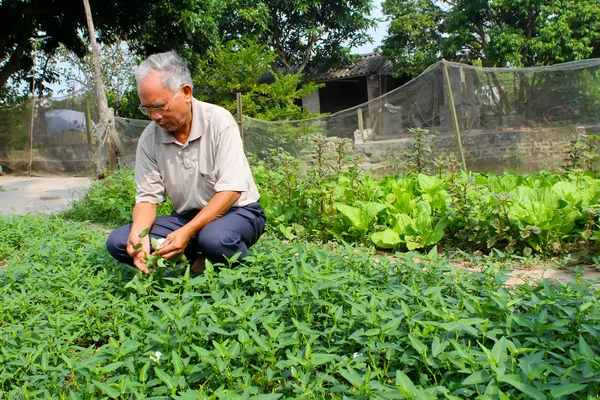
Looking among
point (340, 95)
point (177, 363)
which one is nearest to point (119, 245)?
point (177, 363)

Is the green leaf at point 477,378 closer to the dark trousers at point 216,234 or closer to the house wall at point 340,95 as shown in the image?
the dark trousers at point 216,234

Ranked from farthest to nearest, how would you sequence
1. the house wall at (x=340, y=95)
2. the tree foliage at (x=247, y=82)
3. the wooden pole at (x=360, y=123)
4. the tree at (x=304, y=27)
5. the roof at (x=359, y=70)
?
the house wall at (x=340, y=95), the roof at (x=359, y=70), the tree at (x=304, y=27), the tree foliage at (x=247, y=82), the wooden pole at (x=360, y=123)

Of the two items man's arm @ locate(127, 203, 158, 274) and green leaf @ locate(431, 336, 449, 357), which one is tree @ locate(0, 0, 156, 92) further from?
green leaf @ locate(431, 336, 449, 357)

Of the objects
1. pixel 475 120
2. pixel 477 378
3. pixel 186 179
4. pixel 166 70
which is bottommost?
pixel 477 378

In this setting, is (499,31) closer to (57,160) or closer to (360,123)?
(360,123)

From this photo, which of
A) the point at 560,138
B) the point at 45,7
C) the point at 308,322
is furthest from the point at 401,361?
the point at 45,7

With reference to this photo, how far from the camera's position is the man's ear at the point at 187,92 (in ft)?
10.2

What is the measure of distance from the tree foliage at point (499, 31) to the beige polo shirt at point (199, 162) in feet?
42.0

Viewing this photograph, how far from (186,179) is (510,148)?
14.4ft

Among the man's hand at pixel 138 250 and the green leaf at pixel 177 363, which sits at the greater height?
the man's hand at pixel 138 250

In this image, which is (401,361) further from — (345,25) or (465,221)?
(345,25)

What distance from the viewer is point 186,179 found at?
10.7 feet

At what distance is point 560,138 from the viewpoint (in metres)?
6.19

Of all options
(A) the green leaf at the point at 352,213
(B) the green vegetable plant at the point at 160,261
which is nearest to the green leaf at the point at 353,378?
(B) the green vegetable plant at the point at 160,261
